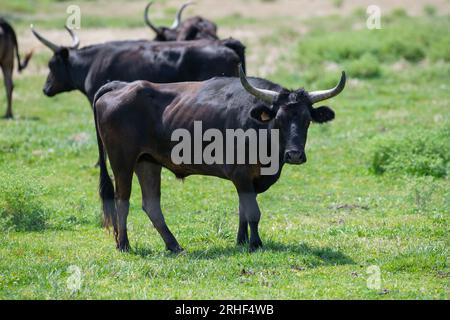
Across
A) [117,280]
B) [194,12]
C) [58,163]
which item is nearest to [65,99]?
[58,163]

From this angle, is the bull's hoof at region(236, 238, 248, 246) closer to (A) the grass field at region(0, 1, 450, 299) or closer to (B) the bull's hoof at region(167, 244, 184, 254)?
(A) the grass field at region(0, 1, 450, 299)

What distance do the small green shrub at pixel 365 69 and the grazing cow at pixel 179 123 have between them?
1279cm

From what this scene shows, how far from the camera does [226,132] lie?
9820 millimetres

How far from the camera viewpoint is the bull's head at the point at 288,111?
9281 mm

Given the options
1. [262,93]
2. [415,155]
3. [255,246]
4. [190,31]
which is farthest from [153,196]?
[190,31]

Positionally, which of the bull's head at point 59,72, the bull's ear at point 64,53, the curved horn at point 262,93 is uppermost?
the curved horn at point 262,93

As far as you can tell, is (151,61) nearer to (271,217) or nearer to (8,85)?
(271,217)

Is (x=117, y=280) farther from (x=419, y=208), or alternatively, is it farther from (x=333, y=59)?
(x=333, y=59)

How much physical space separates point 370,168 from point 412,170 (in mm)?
715

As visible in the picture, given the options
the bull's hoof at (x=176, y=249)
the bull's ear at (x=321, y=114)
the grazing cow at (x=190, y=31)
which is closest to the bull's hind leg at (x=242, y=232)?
the bull's hoof at (x=176, y=249)

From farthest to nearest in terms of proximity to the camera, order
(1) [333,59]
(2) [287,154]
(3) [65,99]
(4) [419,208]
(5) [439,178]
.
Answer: (1) [333,59] < (3) [65,99] < (5) [439,178] < (4) [419,208] < (2) [287,154]

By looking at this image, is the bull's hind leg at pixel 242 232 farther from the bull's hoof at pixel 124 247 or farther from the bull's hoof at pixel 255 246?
the bull's hoof at pixel 124 247

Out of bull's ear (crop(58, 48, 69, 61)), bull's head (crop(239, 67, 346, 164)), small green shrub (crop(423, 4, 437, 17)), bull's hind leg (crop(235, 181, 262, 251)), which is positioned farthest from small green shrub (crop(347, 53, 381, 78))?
bull's hind leg (crop(235, 181, 262, 251))

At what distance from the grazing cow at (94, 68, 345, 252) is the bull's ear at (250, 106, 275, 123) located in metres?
0.01
